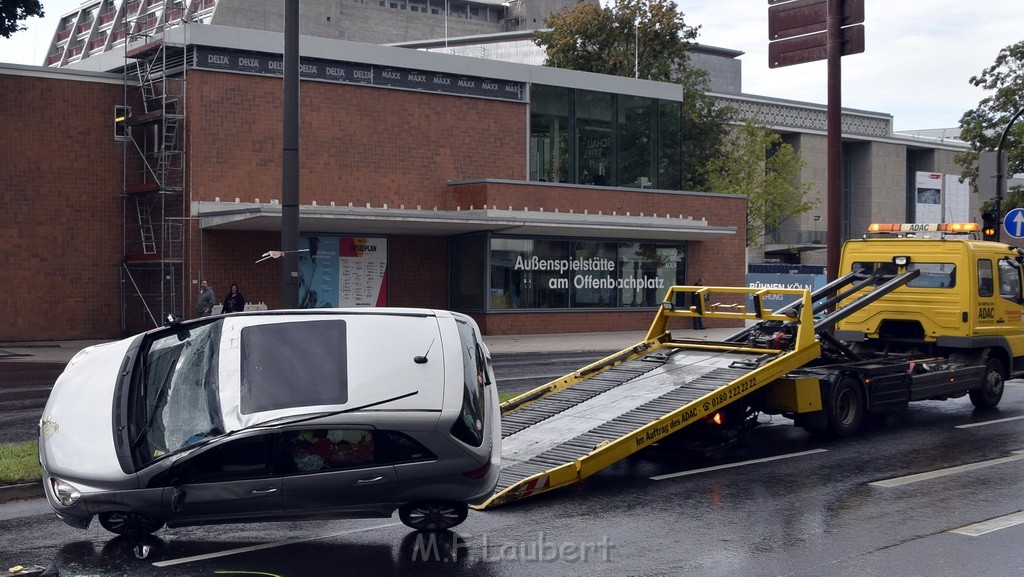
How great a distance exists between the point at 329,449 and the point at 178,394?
4.16 ft

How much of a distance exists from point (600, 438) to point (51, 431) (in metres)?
4.76

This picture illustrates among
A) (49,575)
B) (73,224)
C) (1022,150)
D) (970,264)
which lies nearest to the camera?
(49,575)

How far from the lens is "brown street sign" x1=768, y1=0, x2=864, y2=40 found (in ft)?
53.5

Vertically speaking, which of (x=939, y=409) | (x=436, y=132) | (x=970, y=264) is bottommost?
(x=939, y=409)

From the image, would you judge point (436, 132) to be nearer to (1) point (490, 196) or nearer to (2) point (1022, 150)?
(1) point (490, 196)

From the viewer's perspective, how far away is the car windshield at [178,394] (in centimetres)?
738

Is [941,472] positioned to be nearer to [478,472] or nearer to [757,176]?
[478,472]

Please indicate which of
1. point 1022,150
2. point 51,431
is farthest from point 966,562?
point 1022,150

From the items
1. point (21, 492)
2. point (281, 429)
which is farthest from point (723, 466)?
point (21, 492)

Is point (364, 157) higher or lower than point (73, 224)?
higher

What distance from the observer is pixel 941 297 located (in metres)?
14.7

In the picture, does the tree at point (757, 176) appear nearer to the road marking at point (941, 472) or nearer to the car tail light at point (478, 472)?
the road marking at point (941, 472)

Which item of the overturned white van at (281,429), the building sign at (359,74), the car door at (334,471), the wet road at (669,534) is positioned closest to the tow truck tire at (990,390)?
the wet road at (669,534)

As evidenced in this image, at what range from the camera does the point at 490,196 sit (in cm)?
3156
